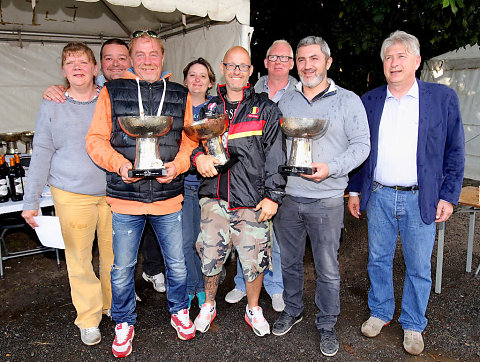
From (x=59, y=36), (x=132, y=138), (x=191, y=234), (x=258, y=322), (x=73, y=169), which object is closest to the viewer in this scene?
(x=132, y=138)

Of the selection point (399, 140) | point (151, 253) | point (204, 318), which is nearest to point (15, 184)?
point (151, 253)

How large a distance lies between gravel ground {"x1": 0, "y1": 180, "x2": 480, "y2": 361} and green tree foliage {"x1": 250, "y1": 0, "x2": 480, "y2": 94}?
353 cm

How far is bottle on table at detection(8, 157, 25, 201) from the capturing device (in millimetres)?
3906

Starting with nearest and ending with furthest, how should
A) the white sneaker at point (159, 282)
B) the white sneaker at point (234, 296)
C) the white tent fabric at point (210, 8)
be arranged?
the white sneaker at point (234, 296), the white tent fabric at point (210, 8), the white sneaker at point (159, 282)

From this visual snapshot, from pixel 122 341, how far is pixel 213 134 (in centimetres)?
167

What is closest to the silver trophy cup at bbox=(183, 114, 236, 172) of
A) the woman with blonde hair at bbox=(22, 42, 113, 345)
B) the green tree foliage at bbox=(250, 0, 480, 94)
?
the woman with blonde hair at bbox=(22, 42, 113, 345)

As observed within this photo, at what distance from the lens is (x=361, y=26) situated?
675cm

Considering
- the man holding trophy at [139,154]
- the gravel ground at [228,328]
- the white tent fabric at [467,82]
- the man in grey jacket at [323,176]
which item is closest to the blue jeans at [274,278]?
the gravel ground at [228,328]

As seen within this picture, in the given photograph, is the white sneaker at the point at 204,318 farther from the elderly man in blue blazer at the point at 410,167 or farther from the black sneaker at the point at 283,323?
the elderly man in blue blazer at the point at 410,167

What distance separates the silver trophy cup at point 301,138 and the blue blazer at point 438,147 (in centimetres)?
59

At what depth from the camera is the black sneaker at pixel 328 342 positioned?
2885 millimetres

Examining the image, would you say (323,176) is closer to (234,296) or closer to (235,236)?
(235,236)

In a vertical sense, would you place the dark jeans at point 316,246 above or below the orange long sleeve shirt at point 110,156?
below

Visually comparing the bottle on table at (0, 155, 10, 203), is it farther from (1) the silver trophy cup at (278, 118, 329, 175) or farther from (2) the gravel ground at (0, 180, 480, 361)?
(1) the silver trophy cup at (278, 118, 329, 175)
